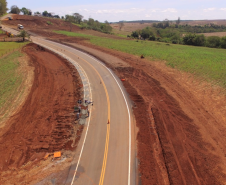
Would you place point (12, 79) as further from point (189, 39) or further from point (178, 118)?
point (189, 39)

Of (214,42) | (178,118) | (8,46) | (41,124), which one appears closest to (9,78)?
(41,124)

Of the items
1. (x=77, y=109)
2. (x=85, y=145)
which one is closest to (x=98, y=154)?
(x=85, y=145)

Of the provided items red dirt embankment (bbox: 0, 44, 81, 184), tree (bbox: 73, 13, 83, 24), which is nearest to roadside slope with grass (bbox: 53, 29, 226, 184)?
red dirt embankment (bbox: 0, 44, 81, 184)

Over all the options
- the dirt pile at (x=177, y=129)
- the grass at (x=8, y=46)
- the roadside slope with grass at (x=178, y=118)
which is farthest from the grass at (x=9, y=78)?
the dirt pile at (x=177, y=129)

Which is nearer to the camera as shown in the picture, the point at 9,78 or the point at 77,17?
the point at 9,78

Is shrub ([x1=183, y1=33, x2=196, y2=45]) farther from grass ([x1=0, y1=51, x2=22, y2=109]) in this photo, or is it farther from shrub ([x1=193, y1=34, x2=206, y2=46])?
grass ([x1=0, y1=51, x2=22, y2=109])

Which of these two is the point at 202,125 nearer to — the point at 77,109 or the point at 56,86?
the point at 77,109

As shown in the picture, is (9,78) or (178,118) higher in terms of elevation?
(9,78)
